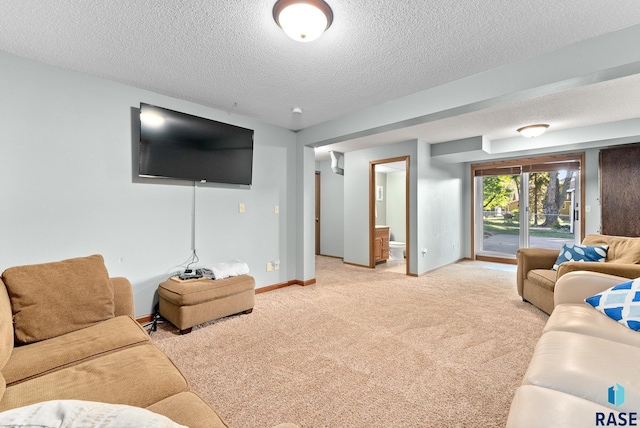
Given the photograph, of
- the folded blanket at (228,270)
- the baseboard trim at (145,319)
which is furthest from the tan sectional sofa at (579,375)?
the baseboard trim at (145,319)

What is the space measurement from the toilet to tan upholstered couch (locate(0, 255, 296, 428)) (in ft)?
17.3

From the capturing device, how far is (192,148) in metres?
3.06

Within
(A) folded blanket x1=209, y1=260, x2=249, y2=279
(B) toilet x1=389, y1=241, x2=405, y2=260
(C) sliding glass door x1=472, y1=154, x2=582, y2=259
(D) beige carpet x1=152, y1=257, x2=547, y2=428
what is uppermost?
(C) sliding glass door x1=472, y1=154, x2=582, y2=259

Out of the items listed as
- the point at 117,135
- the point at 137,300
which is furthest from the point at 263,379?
the point at 117,135

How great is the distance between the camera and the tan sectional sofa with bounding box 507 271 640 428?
0.95 m

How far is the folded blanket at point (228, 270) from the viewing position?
2985mm

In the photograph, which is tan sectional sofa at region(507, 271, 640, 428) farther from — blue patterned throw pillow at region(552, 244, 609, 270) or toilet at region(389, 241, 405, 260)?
toilet at region(389, 241, 405, 260)

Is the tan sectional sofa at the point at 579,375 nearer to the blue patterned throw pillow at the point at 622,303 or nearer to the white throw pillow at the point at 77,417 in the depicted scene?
the blue patterned throw pillow at the point at 622,303

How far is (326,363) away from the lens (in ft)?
6.92

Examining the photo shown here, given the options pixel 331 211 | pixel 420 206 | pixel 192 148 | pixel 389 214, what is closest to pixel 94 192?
pixel 192 148

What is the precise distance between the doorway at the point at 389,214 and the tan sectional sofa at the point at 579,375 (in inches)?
134

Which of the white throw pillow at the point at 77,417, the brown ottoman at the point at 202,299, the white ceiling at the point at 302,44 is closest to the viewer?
the white throw pillow at the point at 77,417

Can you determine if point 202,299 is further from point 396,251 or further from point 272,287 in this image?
point 396,251

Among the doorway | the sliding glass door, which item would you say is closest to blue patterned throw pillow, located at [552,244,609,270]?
the doorway
